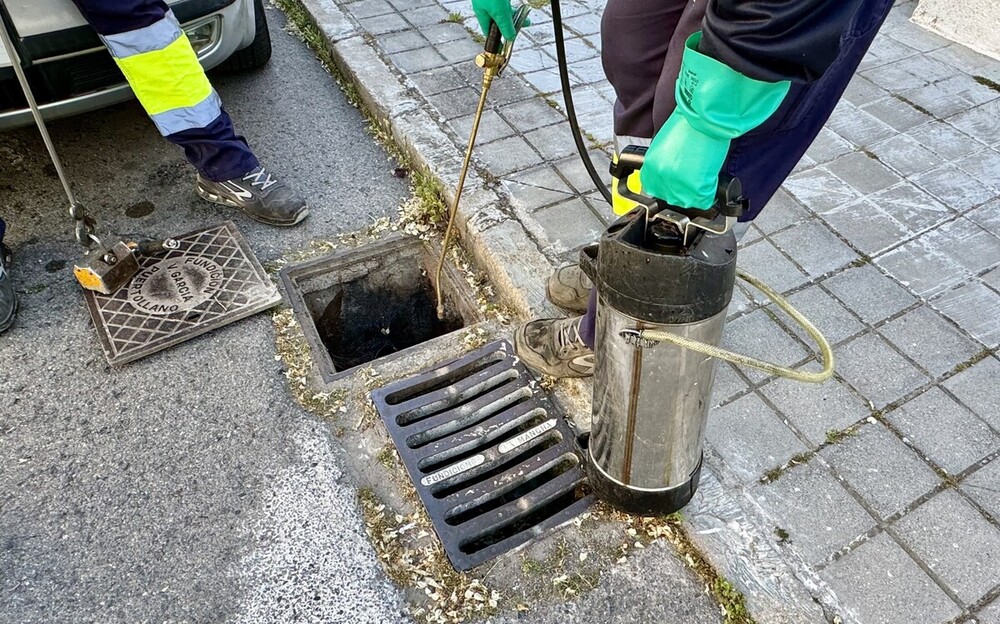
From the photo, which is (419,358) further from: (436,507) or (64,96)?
(64,96)

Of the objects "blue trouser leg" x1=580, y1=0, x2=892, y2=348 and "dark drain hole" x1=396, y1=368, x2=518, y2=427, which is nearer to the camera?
"blue trouser leg" x1=580, y1=0, x2=892, y2=348

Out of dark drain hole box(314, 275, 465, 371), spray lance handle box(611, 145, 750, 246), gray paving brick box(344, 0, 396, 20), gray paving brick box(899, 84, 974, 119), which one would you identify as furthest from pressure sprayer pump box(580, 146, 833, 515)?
gray paving brick box(344, 0, 396, 20)

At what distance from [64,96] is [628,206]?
2.21 m

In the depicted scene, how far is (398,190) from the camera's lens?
10.2 feet

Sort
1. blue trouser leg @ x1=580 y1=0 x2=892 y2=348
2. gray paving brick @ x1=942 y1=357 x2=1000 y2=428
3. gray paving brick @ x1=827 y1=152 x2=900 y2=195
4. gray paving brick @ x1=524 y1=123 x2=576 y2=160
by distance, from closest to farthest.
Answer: blue trouser leg @ x1=580 y1=0 x2=892 y2=348
gray paving brick @ x1=942 y1=357 x2=1000 y2=428
gray paving brick @ x1=827 y1=152 x2=900 y2=195
gray paving brick @ x1=524 y1=123 x2=576 y2=160

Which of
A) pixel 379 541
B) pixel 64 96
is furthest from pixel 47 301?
pixel 379 541

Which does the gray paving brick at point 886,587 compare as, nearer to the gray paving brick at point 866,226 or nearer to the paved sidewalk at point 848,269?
the paved sidewalk at point 848,269

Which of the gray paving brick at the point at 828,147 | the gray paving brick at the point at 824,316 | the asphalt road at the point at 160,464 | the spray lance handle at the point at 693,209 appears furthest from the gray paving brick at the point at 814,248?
the asphalt road at the point at 160,464

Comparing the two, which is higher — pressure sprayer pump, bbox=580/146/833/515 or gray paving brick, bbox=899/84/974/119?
pressure sprayer pump, bbox=580/146/833/515

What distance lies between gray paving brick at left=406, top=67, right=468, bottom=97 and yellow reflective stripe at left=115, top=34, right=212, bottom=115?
1.21 metres

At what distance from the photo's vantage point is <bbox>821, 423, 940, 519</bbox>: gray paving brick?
195 centimetres

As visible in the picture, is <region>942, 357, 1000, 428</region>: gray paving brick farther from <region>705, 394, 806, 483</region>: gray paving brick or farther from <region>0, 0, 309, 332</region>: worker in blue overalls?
<region>0, 0, 309, 332</region>: worker in blue overalls

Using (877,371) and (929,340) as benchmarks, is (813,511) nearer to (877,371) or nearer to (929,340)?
(877,371)

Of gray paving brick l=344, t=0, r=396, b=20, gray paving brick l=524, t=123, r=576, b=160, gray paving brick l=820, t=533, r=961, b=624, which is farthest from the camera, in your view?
gray paving brick l=344, t=0, r=396, b=20
